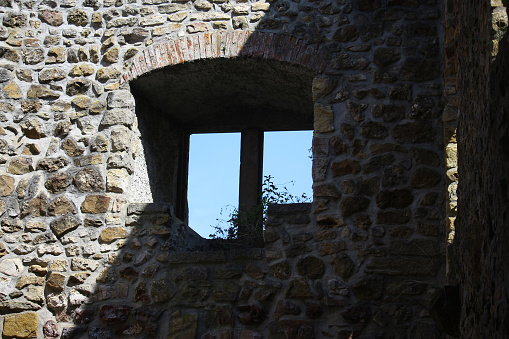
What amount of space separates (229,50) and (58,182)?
174cm

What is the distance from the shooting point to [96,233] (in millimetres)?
5055

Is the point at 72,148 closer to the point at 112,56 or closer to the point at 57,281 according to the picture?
the point at 112,56

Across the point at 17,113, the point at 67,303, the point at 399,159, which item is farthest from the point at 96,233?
the point at 399,159

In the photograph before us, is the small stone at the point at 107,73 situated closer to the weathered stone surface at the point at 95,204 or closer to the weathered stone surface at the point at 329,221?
the weathered stone surface at the point at 95,204

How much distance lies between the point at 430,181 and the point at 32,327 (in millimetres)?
3148

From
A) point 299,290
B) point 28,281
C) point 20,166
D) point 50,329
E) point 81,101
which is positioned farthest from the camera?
point 81,101

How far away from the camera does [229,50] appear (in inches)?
209

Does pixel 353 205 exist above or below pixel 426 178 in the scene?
below

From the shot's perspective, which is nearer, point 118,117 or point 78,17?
point 118,117

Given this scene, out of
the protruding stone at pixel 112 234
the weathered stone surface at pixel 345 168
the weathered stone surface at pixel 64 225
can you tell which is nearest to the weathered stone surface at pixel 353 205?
the weathered stone surface at pixel 345 168

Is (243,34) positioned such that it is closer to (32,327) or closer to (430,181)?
(430,181)

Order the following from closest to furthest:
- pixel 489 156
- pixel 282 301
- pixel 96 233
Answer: pixel 489 156 < pixel 282 301 < pixel 96 233

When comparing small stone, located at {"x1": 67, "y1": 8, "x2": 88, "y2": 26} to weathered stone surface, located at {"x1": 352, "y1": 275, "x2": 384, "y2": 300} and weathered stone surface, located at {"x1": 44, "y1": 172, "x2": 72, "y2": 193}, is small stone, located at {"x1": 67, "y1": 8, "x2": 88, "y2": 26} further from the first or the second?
weathered stone surface, located at {"x1": 352, "y1": 275, "x2": 384, "y2": 300}

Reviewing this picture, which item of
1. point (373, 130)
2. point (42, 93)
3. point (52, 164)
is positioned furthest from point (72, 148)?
point (373, 130)
